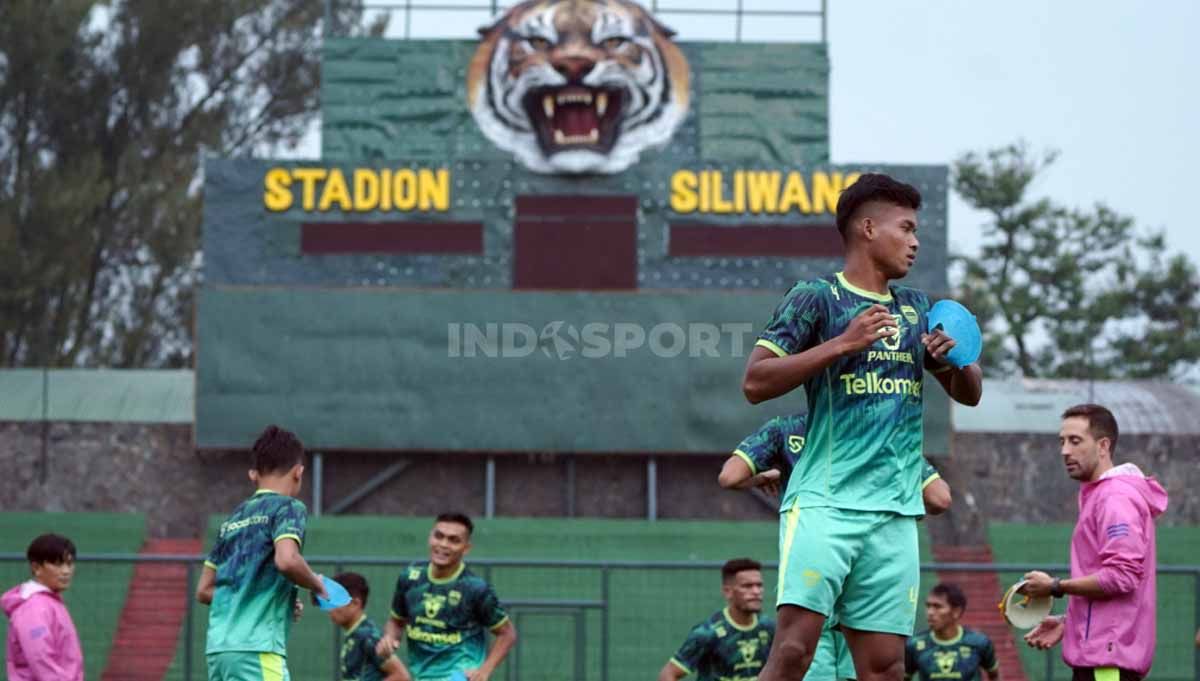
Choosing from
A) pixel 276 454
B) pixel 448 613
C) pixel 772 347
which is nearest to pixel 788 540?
pixel 772 347

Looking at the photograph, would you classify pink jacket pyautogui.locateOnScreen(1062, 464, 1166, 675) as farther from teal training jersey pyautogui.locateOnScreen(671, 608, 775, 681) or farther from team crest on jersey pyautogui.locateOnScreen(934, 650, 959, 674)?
team crest on jersey pyautogui.locateOnScreen(934, 650, 959, 674)

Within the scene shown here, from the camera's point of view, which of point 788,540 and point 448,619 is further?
point 448,619

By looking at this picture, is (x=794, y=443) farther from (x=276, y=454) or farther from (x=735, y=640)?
(x=735, y=640)

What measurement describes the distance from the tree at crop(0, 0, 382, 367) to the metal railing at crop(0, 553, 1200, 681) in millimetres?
20404

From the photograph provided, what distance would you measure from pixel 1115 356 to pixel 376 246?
77.8 feet

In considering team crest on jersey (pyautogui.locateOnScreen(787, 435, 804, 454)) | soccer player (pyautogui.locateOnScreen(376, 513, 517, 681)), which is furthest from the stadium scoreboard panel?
team crest on jersey (pyautogui.locateOnScreen(787, 435, 804, 454))

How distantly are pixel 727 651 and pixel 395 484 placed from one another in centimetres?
1360

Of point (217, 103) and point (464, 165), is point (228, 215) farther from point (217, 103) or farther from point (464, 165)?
point (217, 103)

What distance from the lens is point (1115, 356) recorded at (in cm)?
4244

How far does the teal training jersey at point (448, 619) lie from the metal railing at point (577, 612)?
410cm

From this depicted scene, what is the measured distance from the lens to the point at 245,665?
791 cm

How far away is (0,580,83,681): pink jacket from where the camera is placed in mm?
9664

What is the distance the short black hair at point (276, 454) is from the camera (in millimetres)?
7930

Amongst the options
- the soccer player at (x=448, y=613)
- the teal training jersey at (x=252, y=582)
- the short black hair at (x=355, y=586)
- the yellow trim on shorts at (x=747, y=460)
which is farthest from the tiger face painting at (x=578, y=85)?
the teal training jersey at (x=252, y=582)
